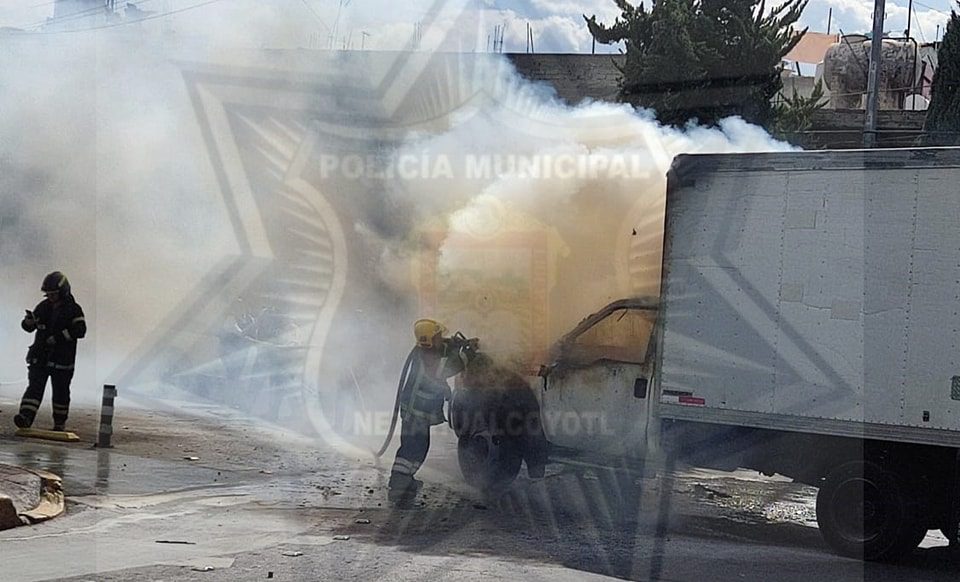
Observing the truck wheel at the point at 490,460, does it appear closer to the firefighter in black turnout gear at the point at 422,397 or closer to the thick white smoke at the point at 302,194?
the firefighter in black turnout gear at the point at 422,397

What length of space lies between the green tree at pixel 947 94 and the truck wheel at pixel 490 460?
429 inches

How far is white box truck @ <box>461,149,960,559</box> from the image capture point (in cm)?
796

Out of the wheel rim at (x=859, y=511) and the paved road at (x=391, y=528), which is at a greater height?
the wheel rim at (x=859, y=511)

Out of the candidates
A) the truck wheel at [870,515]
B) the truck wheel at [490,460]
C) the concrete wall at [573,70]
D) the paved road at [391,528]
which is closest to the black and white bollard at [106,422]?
the paved road at [391,528]

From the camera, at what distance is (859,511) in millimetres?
A: 8273

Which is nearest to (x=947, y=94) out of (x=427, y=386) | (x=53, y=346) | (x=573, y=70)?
(x=573, y=70)

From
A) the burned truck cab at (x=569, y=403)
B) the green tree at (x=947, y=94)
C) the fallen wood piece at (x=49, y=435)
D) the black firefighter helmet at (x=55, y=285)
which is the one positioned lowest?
the fallen wood piece at (x=49, y=435)

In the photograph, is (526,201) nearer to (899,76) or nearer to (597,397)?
(597,397)

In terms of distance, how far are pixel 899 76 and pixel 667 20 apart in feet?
37.4

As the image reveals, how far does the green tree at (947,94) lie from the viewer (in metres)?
17.9

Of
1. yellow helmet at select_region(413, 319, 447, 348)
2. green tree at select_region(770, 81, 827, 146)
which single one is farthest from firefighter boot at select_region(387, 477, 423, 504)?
green tree at select_region(770, 81, 827, 146)

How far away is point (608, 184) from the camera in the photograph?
11.5 metres

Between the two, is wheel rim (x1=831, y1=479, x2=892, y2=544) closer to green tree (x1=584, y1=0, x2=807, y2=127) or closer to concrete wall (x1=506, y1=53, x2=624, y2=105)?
green tree (x1=584, y1=0, x2=807, y2=127)

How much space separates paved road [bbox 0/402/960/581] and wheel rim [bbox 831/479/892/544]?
0.24 meters
